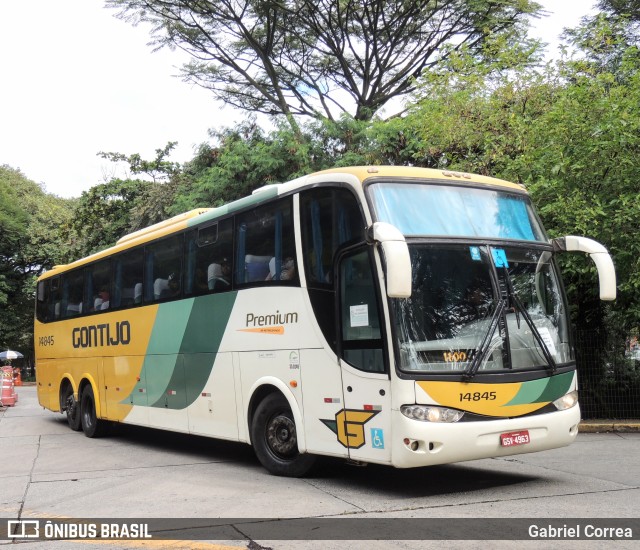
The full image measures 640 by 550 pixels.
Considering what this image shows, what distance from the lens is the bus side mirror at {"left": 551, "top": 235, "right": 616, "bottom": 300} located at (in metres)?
8.20

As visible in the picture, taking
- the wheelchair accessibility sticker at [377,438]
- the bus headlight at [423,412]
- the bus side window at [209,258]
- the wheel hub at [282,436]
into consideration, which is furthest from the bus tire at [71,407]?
the bus headlight at [423,412]

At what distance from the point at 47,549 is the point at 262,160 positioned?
56.1 feet

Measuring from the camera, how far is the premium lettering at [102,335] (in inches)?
523

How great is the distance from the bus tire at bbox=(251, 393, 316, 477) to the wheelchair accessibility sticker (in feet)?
4.56

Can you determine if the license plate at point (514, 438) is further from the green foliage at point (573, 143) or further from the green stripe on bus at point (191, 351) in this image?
the green foliage at point (573, 143)

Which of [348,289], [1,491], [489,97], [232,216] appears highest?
[489,97]

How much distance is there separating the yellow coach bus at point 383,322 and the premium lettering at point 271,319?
25 millimetres

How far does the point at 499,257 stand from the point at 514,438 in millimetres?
1815

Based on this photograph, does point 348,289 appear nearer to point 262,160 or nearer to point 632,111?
point 632,111

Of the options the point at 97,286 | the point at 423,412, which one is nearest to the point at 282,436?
the point at 423,412

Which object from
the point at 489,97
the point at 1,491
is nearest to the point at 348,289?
the point at 1,491

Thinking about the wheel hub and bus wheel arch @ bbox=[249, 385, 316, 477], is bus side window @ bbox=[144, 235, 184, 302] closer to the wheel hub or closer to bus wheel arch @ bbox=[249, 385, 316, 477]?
bus wheel arch @ bbox=[249, 385, 316, 477]

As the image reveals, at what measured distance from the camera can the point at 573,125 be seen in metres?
13.0

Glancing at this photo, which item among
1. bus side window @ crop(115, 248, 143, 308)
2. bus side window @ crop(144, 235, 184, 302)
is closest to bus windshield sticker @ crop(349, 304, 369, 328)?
bus side window @ crop(144, 235, 184, 302)
